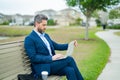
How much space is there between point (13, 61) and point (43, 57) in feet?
1.85

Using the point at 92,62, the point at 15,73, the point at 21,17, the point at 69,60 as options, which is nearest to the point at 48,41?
the point at 69,60

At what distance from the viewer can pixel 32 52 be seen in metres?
6.20

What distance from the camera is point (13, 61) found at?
6.04 meters

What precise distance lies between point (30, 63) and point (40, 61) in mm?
343

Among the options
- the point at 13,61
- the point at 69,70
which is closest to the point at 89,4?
the point at 69,70

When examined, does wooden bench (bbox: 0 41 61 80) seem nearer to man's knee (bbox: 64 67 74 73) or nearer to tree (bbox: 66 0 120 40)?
man's knee (bbox: 64 67 74 73)

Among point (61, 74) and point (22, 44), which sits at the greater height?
point (22, 44)

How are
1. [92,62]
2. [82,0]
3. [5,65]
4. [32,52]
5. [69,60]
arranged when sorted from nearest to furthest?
1. [5,65]
2. [32,52]
3. [69,60]
4. [92,62]
5. [82,0]

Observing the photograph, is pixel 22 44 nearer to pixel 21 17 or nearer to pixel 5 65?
pixel 5 65

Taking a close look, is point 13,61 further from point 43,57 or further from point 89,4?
point 89,4

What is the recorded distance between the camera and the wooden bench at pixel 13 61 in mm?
5742

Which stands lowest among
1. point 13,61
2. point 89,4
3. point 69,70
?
point 69,70

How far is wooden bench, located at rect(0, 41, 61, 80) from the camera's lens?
5742 millimetres

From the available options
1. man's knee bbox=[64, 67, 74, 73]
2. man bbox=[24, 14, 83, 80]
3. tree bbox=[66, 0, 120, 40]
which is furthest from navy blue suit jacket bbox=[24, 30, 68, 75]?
tree bbox=[66, 0, 120, 40]
